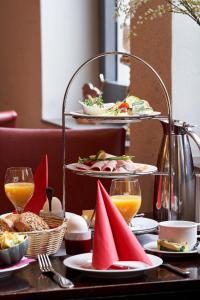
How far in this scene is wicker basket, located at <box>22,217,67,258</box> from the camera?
1.92 meters

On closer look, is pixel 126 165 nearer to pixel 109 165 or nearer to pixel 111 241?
pixel 109 165

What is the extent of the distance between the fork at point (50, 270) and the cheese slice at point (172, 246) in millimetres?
285

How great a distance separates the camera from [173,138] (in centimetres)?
235

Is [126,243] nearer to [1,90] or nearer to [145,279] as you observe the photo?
[145,279]

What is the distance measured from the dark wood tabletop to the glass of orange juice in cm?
32

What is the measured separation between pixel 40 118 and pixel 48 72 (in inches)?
11.2

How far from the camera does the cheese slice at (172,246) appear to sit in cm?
194

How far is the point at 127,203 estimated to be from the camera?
2100 mm

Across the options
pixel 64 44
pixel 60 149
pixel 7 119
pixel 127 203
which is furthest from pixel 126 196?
pixel 64 44

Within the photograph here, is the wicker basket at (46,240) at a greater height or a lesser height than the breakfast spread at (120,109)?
lesser

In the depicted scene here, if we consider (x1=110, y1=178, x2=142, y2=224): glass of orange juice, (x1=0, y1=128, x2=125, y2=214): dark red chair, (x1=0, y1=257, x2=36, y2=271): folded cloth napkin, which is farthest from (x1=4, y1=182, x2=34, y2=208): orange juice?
(x1=0, y1=128, x2=125, y2=214): dark red chair

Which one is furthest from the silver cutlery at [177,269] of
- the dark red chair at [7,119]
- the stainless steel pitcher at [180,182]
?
the dark red chair at [7,119]

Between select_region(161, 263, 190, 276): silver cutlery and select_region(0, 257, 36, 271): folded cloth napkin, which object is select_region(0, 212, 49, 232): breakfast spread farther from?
select_region(161, 263, 190, 276): silver cutlery

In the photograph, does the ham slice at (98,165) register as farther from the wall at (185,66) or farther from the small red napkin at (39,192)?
the wall at (185,66)
